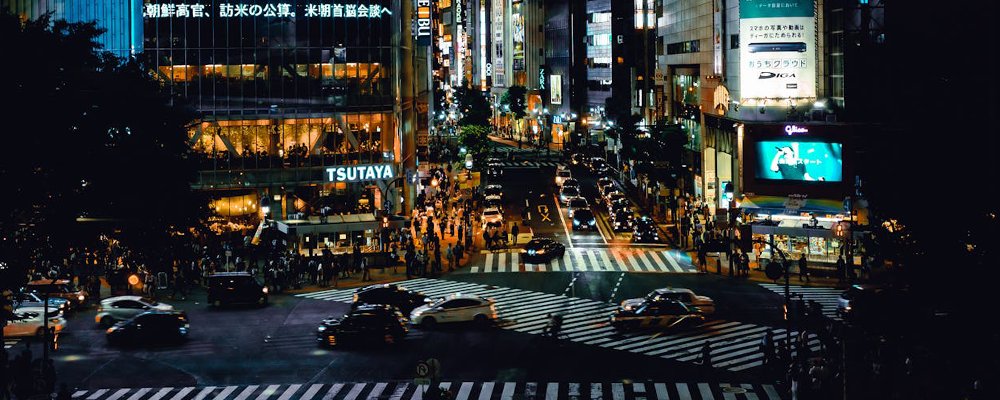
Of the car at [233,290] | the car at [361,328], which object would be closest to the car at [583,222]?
the car at [233,290]

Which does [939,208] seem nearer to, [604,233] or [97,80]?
[97,80]

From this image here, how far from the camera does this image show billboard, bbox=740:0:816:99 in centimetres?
6319

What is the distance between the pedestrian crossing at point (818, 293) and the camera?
4559 centimetres

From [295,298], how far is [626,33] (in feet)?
341

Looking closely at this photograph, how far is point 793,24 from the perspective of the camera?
6325 centimetres

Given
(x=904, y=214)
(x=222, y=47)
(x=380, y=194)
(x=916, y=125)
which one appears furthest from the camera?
(x=380, y=194)

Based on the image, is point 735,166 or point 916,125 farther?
point 735,166

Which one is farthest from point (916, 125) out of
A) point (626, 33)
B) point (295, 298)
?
point (626, 33)

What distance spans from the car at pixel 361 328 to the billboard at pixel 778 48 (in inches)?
1366

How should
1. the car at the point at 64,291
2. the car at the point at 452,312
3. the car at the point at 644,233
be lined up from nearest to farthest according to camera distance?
1. the car at the point at 452,312
2. the car at the point at 64,291
3. the car at the point at 644,233

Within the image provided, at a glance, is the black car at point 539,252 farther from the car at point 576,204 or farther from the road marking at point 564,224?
the car at point 576,204

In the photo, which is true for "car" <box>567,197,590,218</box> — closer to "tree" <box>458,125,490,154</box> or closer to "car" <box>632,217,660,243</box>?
"car" <box>632,217,660,243</box>

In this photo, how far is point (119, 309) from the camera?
139 feet

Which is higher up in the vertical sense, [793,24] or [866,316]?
[793,24]
